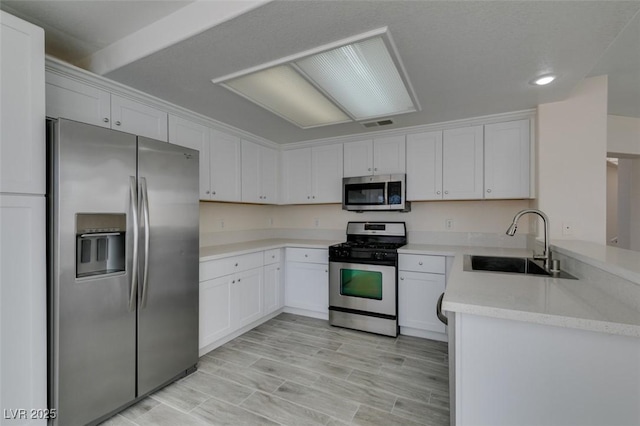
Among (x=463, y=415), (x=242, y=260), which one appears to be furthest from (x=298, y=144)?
(x=463, y=415)

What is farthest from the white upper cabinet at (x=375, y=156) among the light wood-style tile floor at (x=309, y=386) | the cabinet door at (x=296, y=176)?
the light wood-style tile floor at (x=309, y=386)

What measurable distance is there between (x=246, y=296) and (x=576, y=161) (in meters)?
3.40

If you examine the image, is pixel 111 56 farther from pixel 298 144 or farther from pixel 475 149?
pixel 475 149

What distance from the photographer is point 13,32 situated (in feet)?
4.82

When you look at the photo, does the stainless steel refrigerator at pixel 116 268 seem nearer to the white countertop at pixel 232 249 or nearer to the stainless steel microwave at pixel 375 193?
the white countertop at pixel 232 249

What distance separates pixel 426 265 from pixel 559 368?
6.11 ft

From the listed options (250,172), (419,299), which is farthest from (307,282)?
Answer: (250,172)

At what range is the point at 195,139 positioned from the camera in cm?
285

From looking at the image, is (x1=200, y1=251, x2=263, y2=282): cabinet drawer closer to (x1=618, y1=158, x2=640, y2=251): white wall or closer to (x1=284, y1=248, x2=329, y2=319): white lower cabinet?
(x1=284, y1=248, x2=329, y2=319): white lower cabinet

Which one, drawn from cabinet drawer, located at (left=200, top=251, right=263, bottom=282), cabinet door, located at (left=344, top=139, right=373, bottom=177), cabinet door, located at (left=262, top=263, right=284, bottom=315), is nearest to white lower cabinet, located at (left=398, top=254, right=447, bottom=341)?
cabinet door, located at (left=344, top=139, right=373, bottom=177)

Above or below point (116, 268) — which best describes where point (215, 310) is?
below

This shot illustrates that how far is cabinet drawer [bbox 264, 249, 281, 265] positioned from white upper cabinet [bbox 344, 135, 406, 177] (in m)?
1.33

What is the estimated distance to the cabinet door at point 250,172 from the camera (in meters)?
3.47

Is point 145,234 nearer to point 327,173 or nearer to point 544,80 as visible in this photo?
point 327,173
